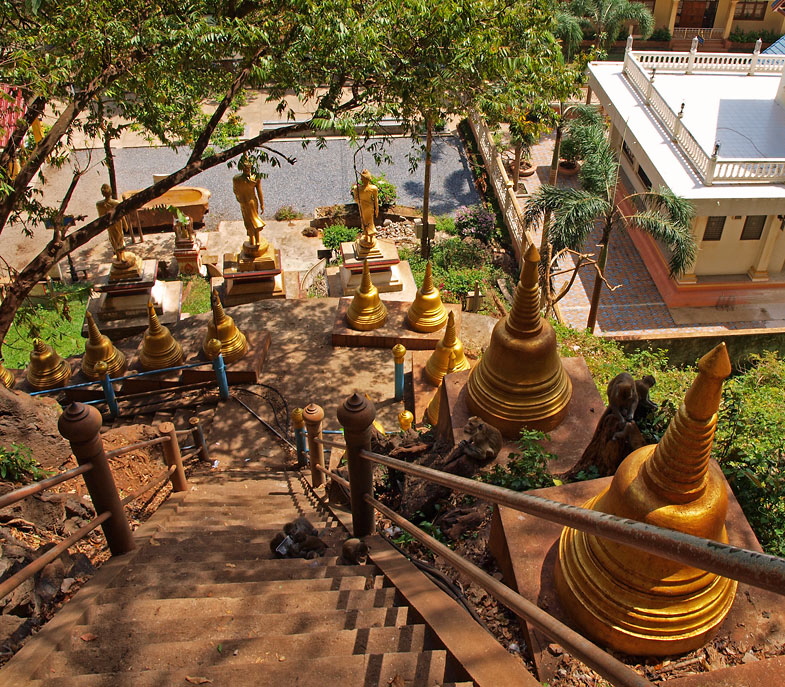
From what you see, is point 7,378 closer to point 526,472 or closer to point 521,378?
point 521,378

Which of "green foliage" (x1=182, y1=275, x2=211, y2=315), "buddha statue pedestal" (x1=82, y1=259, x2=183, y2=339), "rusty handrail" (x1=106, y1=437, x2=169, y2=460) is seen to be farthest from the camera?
"green foliage" (x1=182, y1=275, x2=211, y2=315)

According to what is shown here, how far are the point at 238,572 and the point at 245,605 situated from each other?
678mm

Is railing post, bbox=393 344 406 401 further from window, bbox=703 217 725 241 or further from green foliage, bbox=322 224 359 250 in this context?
window, bbox=703 217 725 241

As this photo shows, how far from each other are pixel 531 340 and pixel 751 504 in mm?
2318

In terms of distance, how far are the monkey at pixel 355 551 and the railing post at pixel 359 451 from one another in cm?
19

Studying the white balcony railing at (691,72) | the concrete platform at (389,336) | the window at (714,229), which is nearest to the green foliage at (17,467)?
the concrete platform at (389,336)

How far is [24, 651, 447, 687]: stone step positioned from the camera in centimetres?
312

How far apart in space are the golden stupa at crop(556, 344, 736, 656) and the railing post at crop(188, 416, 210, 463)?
5.40 metres

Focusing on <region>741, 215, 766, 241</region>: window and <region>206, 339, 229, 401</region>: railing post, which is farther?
<region>741, 215, 766, 241</region>: window

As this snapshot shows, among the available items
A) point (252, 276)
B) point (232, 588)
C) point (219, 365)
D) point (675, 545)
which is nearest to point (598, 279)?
point (252, 276)

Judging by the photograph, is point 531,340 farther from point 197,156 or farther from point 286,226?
point 286,226

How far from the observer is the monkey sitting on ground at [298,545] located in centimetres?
516

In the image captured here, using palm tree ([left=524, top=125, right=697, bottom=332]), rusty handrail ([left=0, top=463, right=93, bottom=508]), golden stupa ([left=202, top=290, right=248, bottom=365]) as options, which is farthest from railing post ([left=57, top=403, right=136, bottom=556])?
palm tree ([left=524, top=125, right=697, bottom=332])

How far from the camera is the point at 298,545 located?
5.18 metres
